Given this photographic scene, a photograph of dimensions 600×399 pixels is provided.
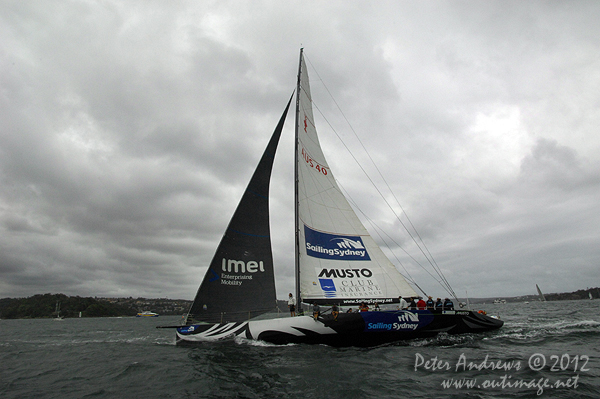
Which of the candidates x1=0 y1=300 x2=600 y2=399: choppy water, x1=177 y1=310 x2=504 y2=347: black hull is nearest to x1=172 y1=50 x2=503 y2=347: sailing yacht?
x1=177 y1=310 x2=504 y2=347: black hull

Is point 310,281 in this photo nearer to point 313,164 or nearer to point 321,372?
point 321,372

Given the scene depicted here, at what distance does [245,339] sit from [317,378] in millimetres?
4617

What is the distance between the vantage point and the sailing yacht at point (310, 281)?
1076cm

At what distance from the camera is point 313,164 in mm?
14656

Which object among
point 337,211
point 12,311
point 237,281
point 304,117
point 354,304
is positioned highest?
point 304,117

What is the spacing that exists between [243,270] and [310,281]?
2588mm

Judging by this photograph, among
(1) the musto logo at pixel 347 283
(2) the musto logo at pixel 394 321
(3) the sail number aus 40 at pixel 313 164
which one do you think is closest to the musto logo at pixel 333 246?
(1) the musto logo at pixel 347 283

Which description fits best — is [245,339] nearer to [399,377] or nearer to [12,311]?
[399,377]

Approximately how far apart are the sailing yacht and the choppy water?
536 mm

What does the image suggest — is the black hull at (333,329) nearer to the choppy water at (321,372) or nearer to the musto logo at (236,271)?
the choppy water at (321,372)

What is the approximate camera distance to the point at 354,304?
12.2 m

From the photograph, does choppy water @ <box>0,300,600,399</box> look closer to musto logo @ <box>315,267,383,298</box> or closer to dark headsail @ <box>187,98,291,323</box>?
dark headsail @ <box>187,98,291,323</box>

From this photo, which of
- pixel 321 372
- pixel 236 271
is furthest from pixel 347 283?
pixel 321 372

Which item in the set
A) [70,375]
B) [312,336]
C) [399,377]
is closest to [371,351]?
[312,336]
